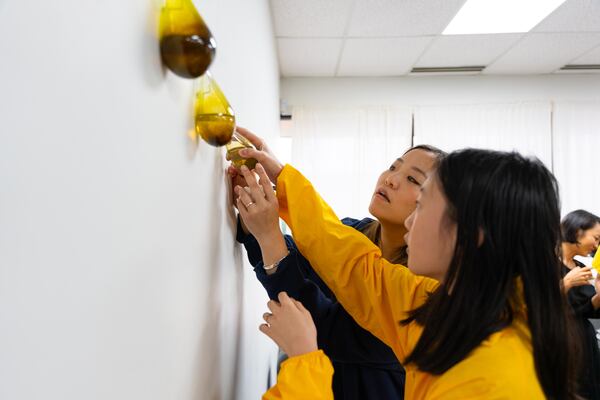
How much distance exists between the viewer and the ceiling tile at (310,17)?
6.75ft

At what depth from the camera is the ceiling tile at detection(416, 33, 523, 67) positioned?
2484 millimetres

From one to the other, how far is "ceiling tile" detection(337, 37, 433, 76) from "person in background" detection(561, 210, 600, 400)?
54.0 inches

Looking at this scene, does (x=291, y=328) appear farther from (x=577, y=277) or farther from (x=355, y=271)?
(x=577, y=277)

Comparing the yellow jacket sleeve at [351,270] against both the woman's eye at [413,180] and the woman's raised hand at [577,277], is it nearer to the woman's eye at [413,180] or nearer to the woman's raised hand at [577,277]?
the woman's eye at [413,180]

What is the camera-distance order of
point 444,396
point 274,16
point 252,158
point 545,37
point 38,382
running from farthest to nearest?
point 545,37 → point 274,16 → point 252,158 → point 444,396 → point 38,382

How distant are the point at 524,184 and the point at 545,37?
238 cm

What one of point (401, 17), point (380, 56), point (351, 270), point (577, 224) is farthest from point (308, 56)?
point (351, 270)

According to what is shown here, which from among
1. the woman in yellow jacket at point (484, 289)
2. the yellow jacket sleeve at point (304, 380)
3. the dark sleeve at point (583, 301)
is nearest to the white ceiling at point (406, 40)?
the dark sleeve at point (583, 301)

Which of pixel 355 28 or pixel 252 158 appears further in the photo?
pixel 355 28

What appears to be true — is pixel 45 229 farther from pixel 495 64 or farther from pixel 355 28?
pixel 495 64

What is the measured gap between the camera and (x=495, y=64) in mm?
2961

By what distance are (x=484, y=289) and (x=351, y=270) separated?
0.27 metres

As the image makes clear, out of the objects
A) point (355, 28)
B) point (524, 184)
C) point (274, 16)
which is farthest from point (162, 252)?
point (355, 28)

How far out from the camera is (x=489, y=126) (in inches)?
127
